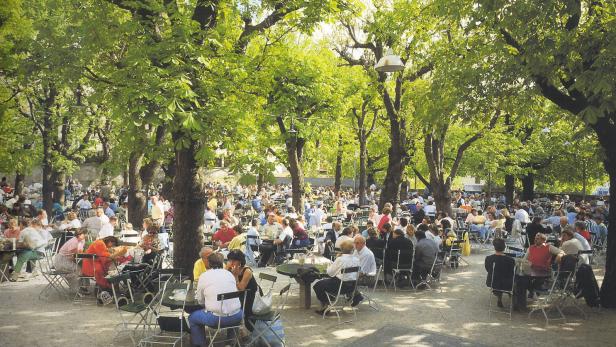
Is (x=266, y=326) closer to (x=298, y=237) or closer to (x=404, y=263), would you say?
(x=404, y=263)

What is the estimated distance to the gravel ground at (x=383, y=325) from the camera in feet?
25.0

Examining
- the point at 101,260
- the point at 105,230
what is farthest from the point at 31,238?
the point at 101,260

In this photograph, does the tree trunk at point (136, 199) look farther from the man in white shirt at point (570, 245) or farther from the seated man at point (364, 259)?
the man in white shirt at point (570, 245)

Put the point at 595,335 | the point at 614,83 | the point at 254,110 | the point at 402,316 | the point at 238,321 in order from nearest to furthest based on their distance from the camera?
1. the point at 238,321
2. the point at 614,83
3. the point at 595,335
4. the point at 402,316
5. the point at 254,110

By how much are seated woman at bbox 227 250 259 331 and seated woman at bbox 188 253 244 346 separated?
33 centimetres

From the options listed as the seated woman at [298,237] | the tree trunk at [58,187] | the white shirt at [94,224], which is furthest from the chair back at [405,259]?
the tree trunk at [58,187]

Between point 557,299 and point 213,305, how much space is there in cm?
670

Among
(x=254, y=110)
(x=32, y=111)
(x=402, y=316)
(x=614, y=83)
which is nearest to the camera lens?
(x=614, y=83)

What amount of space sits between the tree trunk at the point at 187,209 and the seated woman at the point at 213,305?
3488 mm

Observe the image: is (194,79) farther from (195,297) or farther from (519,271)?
(519,271)

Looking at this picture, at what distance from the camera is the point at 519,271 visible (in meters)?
9.86

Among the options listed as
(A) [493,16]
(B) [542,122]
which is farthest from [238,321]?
(B) [542,122]

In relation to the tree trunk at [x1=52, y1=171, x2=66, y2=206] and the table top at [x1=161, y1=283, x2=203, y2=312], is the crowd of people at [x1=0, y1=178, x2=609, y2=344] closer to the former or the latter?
the table top at [x1=161, y1=283, x2=203, y2=312]

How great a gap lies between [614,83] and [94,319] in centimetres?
924
